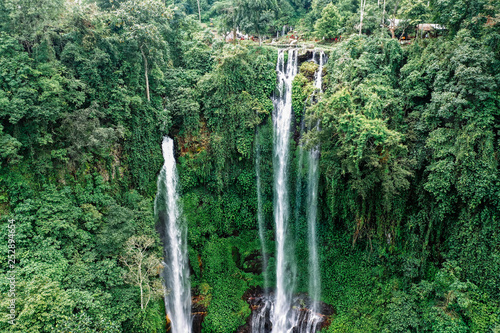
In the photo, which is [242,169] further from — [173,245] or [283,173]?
[173,245]

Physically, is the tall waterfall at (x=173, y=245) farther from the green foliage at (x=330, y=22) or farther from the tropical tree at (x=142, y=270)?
the green foliage at (x=330, y=22)

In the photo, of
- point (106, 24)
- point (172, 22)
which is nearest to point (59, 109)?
point (106, 24)

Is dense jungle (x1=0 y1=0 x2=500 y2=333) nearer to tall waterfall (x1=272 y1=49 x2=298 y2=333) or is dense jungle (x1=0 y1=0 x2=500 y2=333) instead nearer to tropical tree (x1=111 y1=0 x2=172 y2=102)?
tropical tree (x1=111 y1=0 x2=172 y2=102)

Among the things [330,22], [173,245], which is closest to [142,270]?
[173,245]

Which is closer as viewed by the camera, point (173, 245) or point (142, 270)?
point (142, 270)

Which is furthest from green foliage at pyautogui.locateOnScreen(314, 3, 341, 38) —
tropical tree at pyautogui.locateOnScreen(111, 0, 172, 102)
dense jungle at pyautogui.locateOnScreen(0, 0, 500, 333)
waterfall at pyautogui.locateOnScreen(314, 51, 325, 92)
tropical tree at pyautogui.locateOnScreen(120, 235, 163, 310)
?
tropical tree at pyautogui.locateOnScreen(120, 235, 163, 310)

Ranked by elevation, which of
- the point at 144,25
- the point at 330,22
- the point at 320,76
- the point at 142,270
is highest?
the point at 330,22

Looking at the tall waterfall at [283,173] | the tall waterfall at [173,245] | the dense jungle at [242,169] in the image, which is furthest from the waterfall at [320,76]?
the tall waterfall at [173,245]
